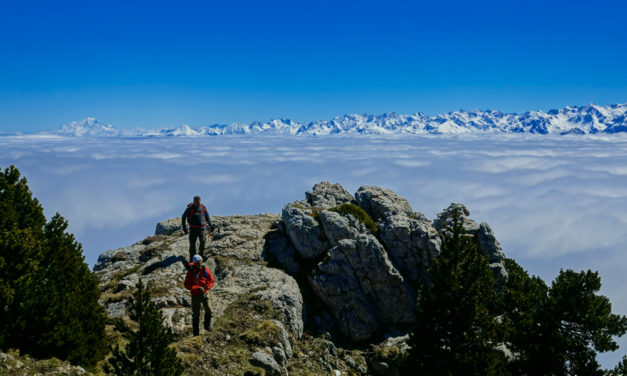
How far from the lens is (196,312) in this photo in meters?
17.5

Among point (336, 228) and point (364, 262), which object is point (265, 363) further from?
point (336, 228)

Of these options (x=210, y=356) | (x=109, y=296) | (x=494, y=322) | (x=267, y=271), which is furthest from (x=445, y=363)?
(x=109, y=296)

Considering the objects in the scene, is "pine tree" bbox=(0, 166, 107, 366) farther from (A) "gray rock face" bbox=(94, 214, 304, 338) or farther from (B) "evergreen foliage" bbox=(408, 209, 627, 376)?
(B) "evergreen foliage" bbox=(408, 209, 627, 376)

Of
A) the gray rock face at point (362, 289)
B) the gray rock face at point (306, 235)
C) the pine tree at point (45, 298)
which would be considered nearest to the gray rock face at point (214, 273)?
the gray rock face at point (306, 235)

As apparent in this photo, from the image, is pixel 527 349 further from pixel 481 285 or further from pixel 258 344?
pixel 258 344

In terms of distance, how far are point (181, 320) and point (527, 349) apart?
73.5 feet

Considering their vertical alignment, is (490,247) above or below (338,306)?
above

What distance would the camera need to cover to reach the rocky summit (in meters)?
19.5

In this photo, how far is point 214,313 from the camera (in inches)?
850

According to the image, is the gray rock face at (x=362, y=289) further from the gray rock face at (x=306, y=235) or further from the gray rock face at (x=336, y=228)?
the gray rock face at (x=306, y=235)

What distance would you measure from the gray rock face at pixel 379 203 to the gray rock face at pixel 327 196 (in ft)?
9.70

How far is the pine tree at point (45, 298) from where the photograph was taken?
1173cm

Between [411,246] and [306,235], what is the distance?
10.8 metres

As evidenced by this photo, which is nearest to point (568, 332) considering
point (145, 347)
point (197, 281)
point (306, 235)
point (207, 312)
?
point (306, 235)
